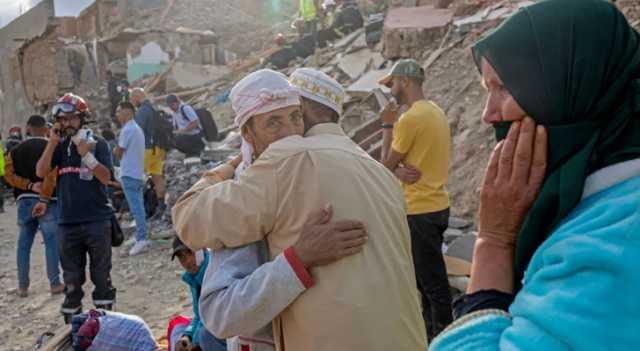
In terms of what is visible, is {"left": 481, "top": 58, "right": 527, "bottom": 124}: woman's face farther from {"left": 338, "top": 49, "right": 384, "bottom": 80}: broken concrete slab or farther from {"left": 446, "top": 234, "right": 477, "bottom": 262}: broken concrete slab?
{"left": 338, "top": 49, "right": 384, "bottom": 80}: broken concrete slab

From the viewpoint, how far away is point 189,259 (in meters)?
3.35

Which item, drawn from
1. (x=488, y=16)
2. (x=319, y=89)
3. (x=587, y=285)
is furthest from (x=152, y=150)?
(x=587, y=285)

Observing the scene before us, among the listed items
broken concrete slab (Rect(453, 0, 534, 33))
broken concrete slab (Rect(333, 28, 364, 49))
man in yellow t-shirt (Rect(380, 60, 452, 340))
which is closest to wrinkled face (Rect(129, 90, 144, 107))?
broken concrete slab (Rect(453, 0, 534, 33))

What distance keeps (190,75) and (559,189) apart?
724 inches

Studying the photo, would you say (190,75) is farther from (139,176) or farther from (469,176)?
(469,176)

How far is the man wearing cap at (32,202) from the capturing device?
584 cm

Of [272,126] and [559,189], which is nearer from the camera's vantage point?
[559,189]

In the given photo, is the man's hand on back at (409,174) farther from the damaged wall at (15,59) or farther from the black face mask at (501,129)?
the damaged wall at (15,59)

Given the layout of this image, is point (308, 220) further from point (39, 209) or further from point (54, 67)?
point (54, 67)

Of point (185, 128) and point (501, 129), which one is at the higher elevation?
point (501, 129)

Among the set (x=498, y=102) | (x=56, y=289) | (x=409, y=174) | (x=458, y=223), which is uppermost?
(x=498, y=102)

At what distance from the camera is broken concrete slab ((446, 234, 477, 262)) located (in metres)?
4.79

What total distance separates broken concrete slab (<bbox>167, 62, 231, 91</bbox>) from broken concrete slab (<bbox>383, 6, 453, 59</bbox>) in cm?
852

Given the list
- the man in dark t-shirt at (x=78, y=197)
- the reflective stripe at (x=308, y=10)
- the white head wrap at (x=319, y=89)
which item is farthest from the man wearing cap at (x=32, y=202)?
the reflective stripe at (x=308, y=10)
